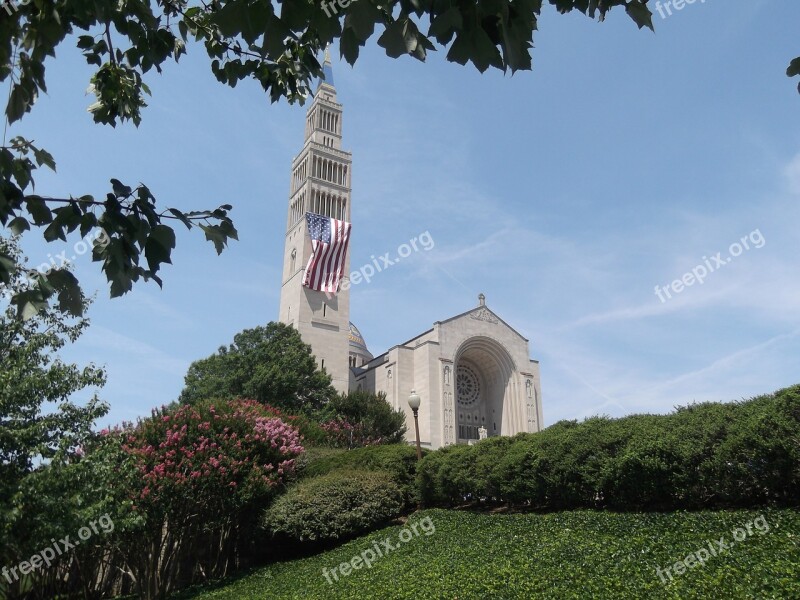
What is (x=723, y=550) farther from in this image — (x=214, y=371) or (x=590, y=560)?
(x=214, y=371)

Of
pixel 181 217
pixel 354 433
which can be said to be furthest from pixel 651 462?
pixel 354 433

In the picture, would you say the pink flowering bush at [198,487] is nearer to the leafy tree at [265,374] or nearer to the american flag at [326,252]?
the leafy tree at [265,374]

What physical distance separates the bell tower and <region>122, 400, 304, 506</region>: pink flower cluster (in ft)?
84.0

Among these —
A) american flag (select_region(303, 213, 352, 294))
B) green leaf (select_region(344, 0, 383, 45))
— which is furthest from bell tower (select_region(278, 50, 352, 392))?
green leaf (select_region(344, 0, 383, 45))

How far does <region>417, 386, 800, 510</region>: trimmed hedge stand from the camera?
30.4 feet

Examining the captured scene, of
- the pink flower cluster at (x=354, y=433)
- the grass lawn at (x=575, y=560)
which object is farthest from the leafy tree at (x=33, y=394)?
the pink flower cluster at (x=354, y=433)

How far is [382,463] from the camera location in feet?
56.8

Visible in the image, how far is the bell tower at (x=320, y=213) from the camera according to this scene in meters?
45.8

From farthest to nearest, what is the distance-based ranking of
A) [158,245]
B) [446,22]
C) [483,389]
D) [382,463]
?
[483,389] → [382,463] → [158,245] → [446,22]

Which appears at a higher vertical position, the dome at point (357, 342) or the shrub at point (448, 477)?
the dome at point (357, 342)

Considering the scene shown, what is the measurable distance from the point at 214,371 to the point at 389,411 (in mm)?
11337

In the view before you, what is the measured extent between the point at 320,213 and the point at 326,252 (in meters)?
4.85

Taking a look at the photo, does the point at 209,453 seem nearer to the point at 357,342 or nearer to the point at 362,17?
the point at 362,17

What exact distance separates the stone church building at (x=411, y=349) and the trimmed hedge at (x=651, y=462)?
100 feet
